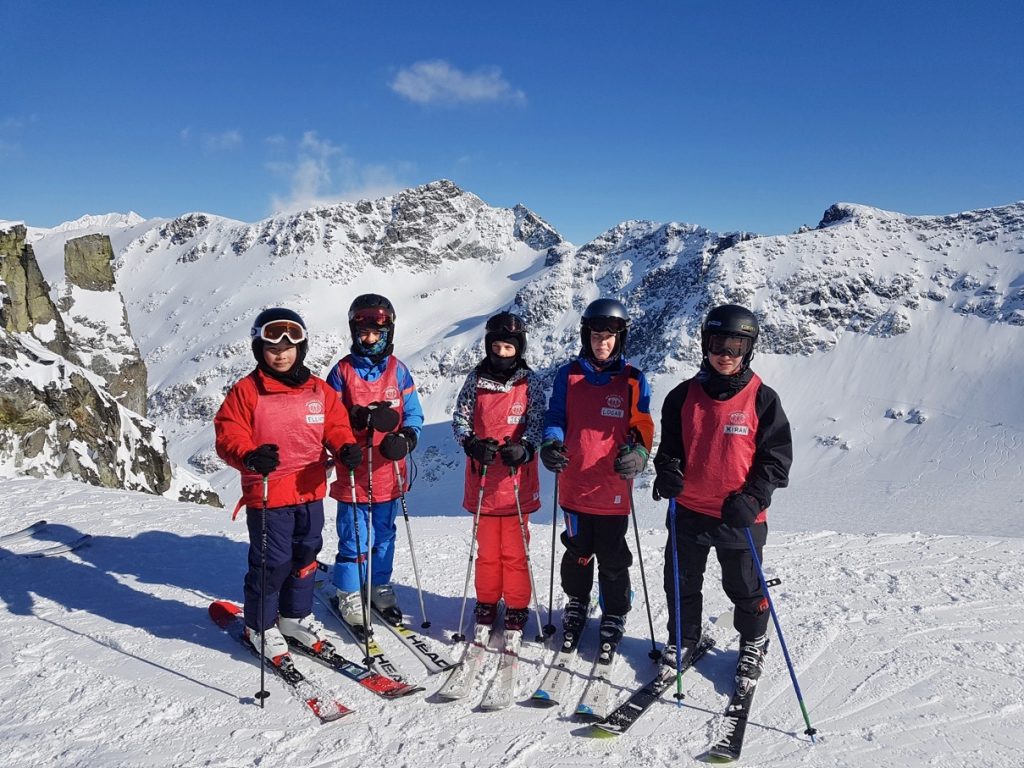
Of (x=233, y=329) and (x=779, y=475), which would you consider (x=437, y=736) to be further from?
(x=233, y=329)

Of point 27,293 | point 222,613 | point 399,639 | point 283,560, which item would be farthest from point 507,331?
point 27,293

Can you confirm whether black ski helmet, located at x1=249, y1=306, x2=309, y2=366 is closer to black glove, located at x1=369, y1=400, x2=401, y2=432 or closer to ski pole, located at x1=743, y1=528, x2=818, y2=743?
black glove, located at x1=369, y1=400, x2=401, y2=432

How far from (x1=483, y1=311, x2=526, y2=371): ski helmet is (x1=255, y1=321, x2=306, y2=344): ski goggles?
59.3 inches

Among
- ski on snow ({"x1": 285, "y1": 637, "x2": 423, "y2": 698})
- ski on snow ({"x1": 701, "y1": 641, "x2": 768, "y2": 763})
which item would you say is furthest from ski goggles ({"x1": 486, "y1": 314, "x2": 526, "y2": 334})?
ski on snow ({"x1": 701, "y1": 641, "x2": 768, "y2": 763})

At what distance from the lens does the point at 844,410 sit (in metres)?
64.7

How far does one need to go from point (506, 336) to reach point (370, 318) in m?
1.25

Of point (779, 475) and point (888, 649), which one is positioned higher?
point (779, 475)

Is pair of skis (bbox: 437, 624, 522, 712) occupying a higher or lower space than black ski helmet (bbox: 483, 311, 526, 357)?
lower

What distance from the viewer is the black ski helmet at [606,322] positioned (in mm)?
4707

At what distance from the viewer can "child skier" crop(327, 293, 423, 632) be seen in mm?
5160

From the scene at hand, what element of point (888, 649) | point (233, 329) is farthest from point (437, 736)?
point (233, 329)

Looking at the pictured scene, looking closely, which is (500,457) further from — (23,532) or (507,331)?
(23,532)

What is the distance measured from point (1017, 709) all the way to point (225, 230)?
182103 millimetres

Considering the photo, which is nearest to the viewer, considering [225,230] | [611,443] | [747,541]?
[747,541]
